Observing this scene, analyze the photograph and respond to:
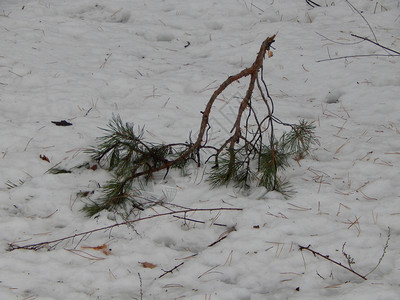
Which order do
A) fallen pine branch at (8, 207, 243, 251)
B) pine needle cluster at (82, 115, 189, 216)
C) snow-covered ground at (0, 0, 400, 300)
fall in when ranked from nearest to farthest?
1. snow-covered ground at (0, 0, 400, 300)
2. fallen pine branch at (8, 207, 243, 251)
3. pine needle cluster at (82, 115, 189, 216)

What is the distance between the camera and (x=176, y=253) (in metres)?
2.89

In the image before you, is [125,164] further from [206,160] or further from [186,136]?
[186,136]

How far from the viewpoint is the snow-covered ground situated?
105 inches

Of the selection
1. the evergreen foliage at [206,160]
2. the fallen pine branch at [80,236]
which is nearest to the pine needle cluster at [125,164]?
the evergreen foliage at [206,160]

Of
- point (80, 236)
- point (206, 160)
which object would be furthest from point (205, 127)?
point (80, 236)

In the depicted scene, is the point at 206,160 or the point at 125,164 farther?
the point at 206,160

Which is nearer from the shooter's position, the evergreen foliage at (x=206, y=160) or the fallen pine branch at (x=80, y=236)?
the fallen pine branch at (x=80, y=236)

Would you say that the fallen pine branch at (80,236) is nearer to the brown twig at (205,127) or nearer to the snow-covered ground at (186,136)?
the snow-covered ground at (186,136)

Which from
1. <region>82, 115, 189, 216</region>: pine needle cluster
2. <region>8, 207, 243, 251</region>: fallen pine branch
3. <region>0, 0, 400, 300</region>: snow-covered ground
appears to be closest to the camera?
<region>0, 0, 400, 300</region>: snow-covered ground

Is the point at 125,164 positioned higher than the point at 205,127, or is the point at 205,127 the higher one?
the point at 205,127

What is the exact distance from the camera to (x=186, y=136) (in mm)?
4059

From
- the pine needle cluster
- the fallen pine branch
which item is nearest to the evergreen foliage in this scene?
the pine needle cluster

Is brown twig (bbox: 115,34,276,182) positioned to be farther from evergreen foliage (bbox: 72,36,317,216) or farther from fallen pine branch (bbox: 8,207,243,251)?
fallen pine branch (bbox: 8,207,243,251)

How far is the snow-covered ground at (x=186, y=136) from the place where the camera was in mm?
2668
